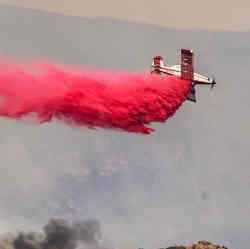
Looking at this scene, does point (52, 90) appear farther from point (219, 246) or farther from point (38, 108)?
point (219, 246)

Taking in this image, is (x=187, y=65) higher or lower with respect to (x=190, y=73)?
higher

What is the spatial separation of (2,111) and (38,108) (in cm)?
434

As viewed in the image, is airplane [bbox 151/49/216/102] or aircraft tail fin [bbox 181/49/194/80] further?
aircraft tail fin [bbox 181/49/194/80]

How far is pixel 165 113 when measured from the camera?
87.7m

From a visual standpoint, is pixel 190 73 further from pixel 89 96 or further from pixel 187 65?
pixel 89 96

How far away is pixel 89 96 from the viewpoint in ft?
289

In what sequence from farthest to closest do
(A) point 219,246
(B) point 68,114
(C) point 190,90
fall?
(A) point 219,246 → (C) point 190,90 → (B) point 68,114

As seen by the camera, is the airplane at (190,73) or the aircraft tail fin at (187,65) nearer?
the airplane at (190,73)

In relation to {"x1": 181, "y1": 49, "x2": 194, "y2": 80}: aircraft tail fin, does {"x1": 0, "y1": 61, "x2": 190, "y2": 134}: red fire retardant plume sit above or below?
below

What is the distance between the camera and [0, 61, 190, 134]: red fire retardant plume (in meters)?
86.5

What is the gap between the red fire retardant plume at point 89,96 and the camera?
284 ft

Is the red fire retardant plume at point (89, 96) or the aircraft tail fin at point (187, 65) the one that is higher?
the aircraft tail fin at point (187, 65)

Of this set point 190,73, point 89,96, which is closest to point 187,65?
point 190,73

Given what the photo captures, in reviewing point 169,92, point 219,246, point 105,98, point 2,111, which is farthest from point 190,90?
point 219,246
